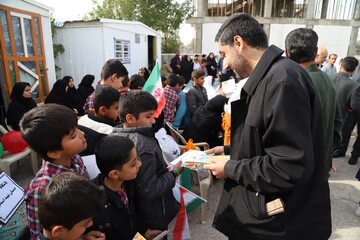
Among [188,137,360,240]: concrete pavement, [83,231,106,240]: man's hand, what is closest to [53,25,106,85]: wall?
[188,137,360,240]: concrete pavement

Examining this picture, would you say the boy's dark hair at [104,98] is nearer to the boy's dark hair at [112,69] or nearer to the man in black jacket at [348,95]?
the boy's dark hair at [112,69]

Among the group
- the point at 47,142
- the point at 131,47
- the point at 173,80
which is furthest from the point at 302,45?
the point at 131,47

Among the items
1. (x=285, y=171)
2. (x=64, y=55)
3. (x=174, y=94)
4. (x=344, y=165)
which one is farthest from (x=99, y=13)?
(x=285, y=171)

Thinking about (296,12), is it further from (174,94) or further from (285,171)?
(285,171)

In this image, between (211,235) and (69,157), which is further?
(211,235)

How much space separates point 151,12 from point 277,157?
77.0 feet

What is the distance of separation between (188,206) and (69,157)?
1.40 metres

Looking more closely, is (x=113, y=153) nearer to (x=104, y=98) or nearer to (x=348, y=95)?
(x=104, y=98)

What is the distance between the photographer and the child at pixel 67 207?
118 centimetres

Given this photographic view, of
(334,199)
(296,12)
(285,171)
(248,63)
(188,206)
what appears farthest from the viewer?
(296,12)

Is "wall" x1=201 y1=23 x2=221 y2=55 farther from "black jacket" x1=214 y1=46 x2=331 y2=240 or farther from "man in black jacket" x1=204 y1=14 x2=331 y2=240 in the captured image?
"black jacket" x1=214 y1=46 x2=331 y2=240

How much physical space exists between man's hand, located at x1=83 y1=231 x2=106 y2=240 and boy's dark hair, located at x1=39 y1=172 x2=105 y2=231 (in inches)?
10.7

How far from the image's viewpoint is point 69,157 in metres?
1.56

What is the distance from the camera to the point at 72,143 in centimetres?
151
